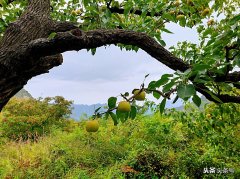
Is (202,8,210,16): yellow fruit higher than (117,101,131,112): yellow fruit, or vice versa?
Result: (202,8,210,16): yellow fruit

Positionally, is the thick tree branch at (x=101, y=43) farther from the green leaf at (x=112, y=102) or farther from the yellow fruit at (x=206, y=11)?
the yellow fruit at (x=206, y=11)

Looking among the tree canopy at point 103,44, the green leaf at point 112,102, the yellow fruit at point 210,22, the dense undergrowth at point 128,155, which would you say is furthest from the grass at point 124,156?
the green leaf at point 112,102

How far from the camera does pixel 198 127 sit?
4.52 m

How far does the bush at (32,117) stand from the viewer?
11000 millimetres

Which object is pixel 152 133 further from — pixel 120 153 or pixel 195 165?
pixel 195 165

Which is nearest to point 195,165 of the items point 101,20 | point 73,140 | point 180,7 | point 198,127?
point 198,127

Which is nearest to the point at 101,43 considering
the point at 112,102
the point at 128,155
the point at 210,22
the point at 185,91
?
the point at 112,102

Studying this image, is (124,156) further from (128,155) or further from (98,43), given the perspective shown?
(98,43)

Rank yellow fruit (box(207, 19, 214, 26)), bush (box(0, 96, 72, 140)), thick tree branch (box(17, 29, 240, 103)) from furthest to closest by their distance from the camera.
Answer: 1. bush (box(0, 96, 72, 140))
2. yellow fruit (box(207, 19, 214, 26))
3. thick tree branch (box(17, 29, 240, 103))

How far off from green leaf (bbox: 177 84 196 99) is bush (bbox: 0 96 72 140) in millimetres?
9621

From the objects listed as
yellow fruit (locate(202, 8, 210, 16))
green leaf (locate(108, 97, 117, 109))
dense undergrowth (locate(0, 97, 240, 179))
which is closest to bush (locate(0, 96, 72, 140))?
dense undergrowth (locate(0, 97, 240, 179))

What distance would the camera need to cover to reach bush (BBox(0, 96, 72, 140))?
11.0m

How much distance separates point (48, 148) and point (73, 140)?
2.40ft

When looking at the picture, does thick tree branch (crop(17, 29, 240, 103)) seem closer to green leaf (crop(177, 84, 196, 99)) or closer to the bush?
green leaf (crop(177, 84, 196, 99))
